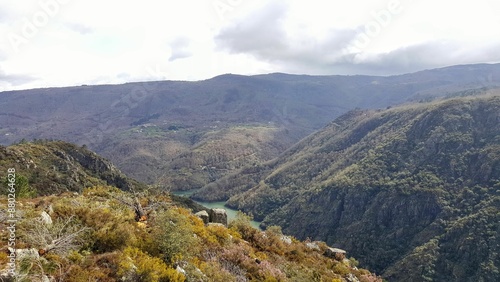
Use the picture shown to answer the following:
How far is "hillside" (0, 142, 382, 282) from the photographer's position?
13258mm

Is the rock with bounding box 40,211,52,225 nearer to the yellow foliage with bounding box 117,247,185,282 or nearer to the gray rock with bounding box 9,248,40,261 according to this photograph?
the gray rock with bounding box 9,248,40,261

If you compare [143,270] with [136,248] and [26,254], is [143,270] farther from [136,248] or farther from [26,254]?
[26,254]

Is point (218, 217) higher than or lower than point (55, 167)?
higher

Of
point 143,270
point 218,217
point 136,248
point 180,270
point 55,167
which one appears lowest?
point 55,167

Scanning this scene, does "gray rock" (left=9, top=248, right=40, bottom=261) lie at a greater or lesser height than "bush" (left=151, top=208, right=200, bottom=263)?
greater

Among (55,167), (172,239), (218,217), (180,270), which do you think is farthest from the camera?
(55,167)

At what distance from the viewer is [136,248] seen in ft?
50.2

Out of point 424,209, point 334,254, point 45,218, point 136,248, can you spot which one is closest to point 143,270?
point 136,248

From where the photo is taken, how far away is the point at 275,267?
20375 millimetres

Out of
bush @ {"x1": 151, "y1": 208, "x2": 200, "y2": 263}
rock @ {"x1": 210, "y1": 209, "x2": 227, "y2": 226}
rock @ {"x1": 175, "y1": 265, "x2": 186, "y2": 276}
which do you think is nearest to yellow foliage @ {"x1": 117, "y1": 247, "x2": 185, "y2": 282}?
rock @ {"x1": 175, "y1": 265, "x2": 186, "y2": 276}

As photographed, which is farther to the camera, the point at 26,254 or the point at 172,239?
the point at 172,239

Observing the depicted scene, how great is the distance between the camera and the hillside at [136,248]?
13.3m

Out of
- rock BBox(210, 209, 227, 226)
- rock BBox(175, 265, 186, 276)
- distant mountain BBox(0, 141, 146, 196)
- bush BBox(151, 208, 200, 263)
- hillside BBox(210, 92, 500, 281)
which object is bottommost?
hillside BBox(210, 92, 500, 281)

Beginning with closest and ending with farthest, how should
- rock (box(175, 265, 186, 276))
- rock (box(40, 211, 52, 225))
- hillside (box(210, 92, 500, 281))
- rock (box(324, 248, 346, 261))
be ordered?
rock (box(175, 265, 186, 276))
rock (box(40, 211, 52, 225))
rock (box(324, 248, 346, 261))
hillside (box(210, 92, 500, 281))
